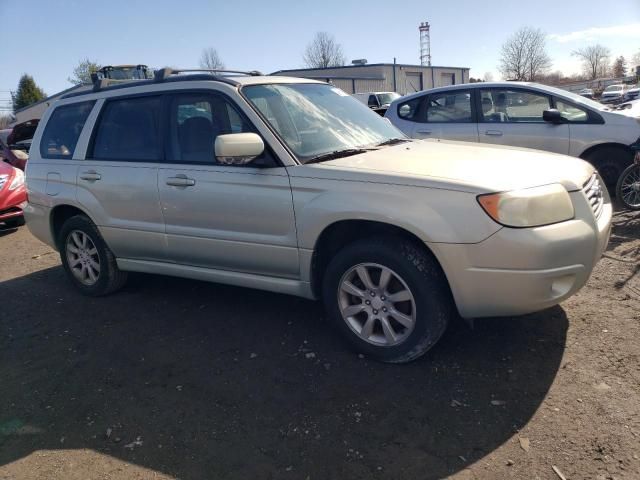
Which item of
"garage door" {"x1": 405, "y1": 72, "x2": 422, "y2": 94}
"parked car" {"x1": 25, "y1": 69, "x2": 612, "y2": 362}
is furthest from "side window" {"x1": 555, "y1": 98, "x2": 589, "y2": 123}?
"garage door" {"x1": 405, "y1": 72, "x2": 422, "y2": 94}

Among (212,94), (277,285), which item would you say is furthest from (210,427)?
(212,94)

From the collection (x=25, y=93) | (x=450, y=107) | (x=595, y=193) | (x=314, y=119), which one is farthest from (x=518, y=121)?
(x=25, y=93)

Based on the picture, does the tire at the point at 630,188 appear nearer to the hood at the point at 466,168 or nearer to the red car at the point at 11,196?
the hood at the point at 466,168

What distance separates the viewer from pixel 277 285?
11.8 feet

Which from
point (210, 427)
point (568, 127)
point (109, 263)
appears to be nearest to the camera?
point (210, 427)

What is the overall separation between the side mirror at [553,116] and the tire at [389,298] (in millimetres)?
4615

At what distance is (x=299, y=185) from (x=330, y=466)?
5.62 ft

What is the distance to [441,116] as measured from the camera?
7.56 meters

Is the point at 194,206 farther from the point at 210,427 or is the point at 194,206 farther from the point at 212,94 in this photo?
A: the point at 210,427

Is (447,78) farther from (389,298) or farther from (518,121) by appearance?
(389,298)

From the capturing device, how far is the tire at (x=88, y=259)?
470 centimetres

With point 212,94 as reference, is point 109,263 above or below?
below

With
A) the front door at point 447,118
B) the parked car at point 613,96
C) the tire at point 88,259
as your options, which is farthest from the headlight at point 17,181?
the parked car at point 613,96

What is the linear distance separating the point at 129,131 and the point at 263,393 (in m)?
2.61
